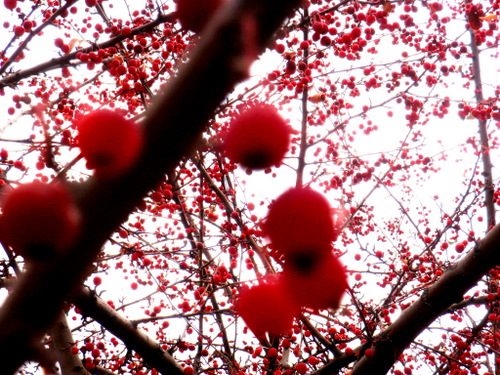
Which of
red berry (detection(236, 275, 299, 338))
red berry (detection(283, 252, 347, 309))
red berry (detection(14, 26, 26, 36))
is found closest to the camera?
red berry (detection(283, 252, 347, 309))

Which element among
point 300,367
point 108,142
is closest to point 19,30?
point 108,142

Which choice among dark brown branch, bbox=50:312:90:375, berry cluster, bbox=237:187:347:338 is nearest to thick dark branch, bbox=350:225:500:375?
berry cluster, bbox=237:187:347:338

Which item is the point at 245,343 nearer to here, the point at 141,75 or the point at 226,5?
the point at 141,75

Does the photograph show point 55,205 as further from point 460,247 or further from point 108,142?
point 460,247

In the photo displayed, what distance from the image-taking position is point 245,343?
545 cm

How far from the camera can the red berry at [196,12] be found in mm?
1096

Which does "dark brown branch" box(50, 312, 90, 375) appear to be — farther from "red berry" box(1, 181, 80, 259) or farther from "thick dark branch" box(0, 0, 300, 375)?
"thick dark branch" box(0, 0, 300, 375)

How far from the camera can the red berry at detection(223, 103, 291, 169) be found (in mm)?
1119

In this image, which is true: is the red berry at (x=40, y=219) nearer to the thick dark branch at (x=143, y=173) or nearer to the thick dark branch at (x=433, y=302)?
the thick dark branch at (x=143, y=173)

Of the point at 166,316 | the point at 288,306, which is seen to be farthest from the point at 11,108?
the point at 288,306

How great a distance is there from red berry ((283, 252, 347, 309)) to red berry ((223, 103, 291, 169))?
32 cm

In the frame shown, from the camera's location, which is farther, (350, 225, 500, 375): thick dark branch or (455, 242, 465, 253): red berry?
(455, 242, 465, 253): red berry

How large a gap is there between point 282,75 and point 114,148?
10.5 ft

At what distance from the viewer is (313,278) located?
1.26 meters
